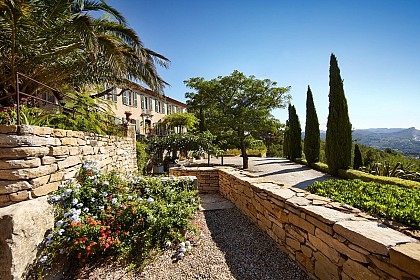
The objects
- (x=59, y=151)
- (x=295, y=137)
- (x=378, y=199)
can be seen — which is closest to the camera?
(x=378, y=199)

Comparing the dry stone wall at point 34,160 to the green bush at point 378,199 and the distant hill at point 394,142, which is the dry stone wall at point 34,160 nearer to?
the green bush at point 378,199

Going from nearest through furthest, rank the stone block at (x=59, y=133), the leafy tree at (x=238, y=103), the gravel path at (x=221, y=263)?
the gravel path at (x=221, y=263) < the stone block at (x=59, y=133) < the leafy tree at (x=238, y=103)

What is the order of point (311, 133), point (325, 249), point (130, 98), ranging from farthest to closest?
point (130, 98), point (311, 133), point (325, 249)

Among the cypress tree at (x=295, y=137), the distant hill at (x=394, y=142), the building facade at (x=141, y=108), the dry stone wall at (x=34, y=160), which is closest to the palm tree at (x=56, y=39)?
the dry stone wall at (x=34, y=160)

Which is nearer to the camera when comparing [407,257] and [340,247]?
[407,257]

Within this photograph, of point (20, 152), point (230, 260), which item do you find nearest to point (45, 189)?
point (20, 152)

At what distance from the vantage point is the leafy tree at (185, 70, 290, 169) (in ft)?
40.5

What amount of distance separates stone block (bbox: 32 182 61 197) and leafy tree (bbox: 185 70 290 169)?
33.4 ft

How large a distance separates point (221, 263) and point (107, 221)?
1.69 metres

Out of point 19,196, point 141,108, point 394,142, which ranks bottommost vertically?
point 394,142

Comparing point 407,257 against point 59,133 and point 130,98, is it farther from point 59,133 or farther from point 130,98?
point 130,98

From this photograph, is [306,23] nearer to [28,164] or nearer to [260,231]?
[260,231]

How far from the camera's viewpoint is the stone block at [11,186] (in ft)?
7.27

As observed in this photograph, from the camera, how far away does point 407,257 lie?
1.25 meters
